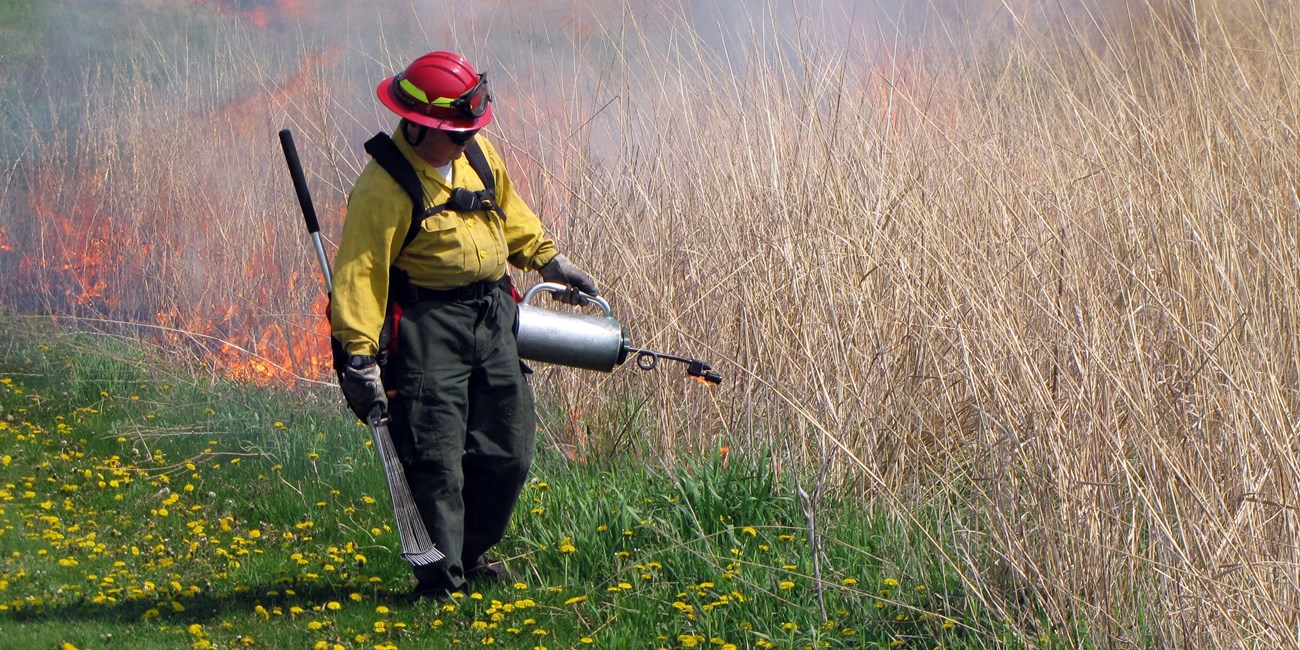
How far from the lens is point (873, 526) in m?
4.23

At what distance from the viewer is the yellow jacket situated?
12.6ft

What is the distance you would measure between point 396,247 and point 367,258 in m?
0.09

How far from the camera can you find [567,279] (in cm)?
447

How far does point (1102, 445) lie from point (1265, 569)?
488mm

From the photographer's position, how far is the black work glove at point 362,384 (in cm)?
380

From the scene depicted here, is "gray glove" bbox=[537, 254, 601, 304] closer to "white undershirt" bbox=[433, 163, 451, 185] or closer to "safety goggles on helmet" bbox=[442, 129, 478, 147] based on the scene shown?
"white undershirt" bbox=[433, 163, 451, 185]

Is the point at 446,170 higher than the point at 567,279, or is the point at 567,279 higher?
the point at 446,170

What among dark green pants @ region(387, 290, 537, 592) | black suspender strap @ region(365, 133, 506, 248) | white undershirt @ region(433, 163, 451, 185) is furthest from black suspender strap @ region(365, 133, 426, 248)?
dark green pants @ region(387, 290, 537, 592)

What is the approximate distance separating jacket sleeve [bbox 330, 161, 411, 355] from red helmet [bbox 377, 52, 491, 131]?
0.21 metres

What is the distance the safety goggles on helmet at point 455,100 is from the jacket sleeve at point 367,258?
0.23 m

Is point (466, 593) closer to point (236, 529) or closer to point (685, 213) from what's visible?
point (236, 529)

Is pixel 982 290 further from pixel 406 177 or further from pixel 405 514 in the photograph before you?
pixel 405 514

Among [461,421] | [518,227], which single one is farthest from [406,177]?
[461,421]

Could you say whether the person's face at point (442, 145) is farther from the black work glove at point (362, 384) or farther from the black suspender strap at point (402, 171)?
the black work glove at point (362, 384)
